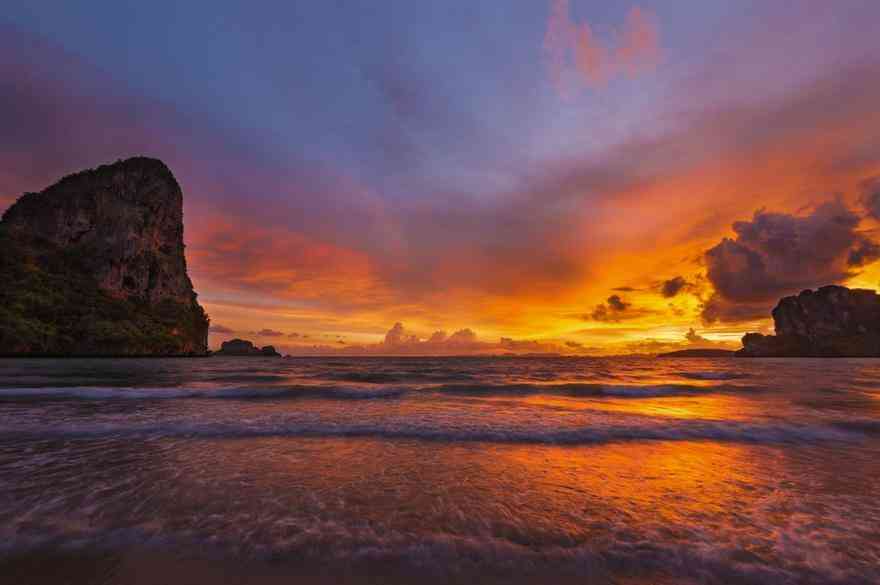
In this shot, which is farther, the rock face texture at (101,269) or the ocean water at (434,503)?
the rock face texture at (101,269)

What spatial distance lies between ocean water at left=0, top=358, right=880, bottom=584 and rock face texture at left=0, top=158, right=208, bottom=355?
407ft

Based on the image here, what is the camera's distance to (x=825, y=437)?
10.9m

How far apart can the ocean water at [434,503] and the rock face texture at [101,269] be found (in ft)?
407

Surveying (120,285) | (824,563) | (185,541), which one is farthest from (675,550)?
A: (120,285)

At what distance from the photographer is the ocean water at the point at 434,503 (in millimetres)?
3936

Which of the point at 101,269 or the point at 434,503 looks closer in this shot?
the point at 434,503

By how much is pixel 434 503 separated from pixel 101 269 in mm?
179331

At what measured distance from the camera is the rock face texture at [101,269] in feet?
335

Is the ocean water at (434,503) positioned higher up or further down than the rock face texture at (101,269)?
further down

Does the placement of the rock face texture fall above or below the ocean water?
above

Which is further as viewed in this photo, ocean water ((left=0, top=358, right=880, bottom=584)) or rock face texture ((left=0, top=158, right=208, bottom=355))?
rock face texture ((left=0, top=158, right=208, bottom=355))

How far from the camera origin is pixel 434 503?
566cm

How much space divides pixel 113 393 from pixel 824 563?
28495 mm

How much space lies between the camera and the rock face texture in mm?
102000
